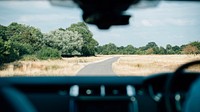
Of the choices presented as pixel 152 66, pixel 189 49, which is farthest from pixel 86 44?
pixel 189 49

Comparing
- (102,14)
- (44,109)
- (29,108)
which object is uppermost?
(102,14)

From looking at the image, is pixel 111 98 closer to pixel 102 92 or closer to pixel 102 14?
pixel 102 92

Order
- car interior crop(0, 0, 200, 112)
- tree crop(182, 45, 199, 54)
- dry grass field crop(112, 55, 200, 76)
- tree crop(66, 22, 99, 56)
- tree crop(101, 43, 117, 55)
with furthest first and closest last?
tree crop(101, 43, 117, 55) < tree crop(182, 45, 199, 54) < dry grass field crop(112, 55, 200, 76) < tree crop(66, 22, 99, 56) < car interior crop(0, 0, 200, 112)

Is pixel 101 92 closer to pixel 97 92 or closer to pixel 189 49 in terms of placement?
pixel 97 92

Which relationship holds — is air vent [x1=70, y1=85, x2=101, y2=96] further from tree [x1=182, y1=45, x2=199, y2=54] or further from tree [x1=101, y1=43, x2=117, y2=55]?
tree [x1=182, y1=45, x2=199, y2=54]

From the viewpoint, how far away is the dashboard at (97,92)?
4.07 meters

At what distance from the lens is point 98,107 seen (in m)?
4.11

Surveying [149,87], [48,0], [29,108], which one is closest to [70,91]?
[149,87]

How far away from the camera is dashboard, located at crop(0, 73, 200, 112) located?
4.07m

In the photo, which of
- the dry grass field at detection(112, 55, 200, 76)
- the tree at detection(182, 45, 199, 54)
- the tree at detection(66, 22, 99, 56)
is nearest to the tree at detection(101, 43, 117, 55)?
the dry grass field at detection(112, 55, 200, 76)

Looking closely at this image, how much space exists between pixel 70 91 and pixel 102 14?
5.01 feet

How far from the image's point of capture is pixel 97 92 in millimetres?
4332

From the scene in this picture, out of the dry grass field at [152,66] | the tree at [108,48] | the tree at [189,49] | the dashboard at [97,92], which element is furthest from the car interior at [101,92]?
the tree at [189,49]

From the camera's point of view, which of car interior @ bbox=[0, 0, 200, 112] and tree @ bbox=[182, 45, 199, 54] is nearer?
car interior @ bbox=[0, 0, 200, 112]
